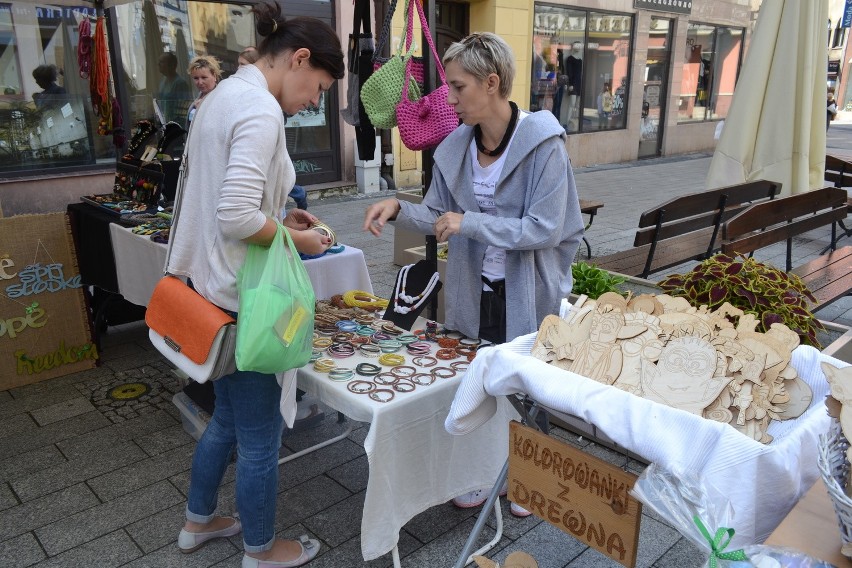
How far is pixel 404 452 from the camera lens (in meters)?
1.95

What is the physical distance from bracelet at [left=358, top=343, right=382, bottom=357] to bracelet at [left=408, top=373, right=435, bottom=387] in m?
0.22

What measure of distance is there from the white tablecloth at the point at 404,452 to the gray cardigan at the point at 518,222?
1.05 feet

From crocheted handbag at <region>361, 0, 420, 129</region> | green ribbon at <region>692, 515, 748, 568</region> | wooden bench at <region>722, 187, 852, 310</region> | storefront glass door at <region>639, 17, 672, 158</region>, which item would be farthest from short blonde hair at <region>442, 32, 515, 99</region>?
storefront glass door at <region>639, 17, 672, 158</region>

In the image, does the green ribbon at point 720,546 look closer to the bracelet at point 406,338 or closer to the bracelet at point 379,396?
the bracelet at point 379,396

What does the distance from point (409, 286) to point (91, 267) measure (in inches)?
87.4

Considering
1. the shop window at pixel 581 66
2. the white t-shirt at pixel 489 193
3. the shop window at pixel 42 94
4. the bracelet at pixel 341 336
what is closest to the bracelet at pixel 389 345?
the bracelet at pixel 341 336

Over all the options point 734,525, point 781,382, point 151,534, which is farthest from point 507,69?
point 151,534

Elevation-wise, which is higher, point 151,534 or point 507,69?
point 507,69

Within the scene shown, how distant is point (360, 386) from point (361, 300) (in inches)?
33.5

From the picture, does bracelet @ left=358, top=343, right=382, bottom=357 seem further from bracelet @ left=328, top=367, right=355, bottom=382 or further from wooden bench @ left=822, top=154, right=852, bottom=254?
wooden bench @ left=822, top=154, right=852, bottom=254

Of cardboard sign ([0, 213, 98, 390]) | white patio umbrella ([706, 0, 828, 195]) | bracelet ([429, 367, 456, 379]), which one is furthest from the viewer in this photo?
white patio umbrella ([706, 0, 828, 195])

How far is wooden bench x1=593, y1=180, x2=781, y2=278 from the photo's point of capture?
167 inches

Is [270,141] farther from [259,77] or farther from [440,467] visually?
[440,467]

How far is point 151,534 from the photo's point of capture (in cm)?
238
